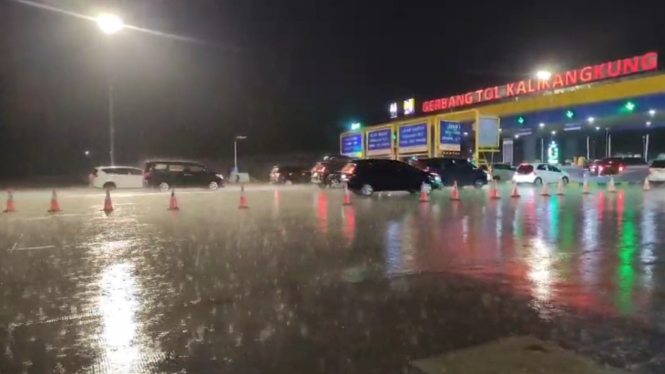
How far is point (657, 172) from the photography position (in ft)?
105

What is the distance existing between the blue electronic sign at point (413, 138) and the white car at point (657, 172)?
480 inches

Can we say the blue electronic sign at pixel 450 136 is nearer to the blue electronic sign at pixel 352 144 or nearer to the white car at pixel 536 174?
the white car at pixel 536 174

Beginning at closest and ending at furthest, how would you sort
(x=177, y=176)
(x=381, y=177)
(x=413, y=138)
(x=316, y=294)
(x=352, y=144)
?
(x=316, y=294) → (x=381, y=177) → (x=177, y=176) → (x=413, y=138) → (x=352, y=144)

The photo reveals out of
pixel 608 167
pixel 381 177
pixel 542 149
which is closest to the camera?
pixel 381 177

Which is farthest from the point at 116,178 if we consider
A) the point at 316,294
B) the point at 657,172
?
the point at 657,172

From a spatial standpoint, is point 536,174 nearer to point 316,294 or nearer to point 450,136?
point 450,136

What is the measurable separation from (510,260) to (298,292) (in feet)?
12.0

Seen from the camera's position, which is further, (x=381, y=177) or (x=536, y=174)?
(x=536, y=174)

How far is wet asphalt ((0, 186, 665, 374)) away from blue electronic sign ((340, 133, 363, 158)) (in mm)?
30325

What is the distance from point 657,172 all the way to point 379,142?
55.7 feet

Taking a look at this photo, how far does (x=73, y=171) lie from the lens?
190 ft

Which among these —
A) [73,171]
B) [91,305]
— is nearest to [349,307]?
[91,305]

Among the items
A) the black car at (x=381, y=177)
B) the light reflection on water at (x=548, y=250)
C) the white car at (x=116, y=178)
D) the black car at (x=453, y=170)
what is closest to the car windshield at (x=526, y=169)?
the black car at (x=453, y=170)

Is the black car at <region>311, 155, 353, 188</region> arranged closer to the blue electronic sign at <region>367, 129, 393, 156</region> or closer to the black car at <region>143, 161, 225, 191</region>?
the black car at <region>143, 161, 225, 191</region>
